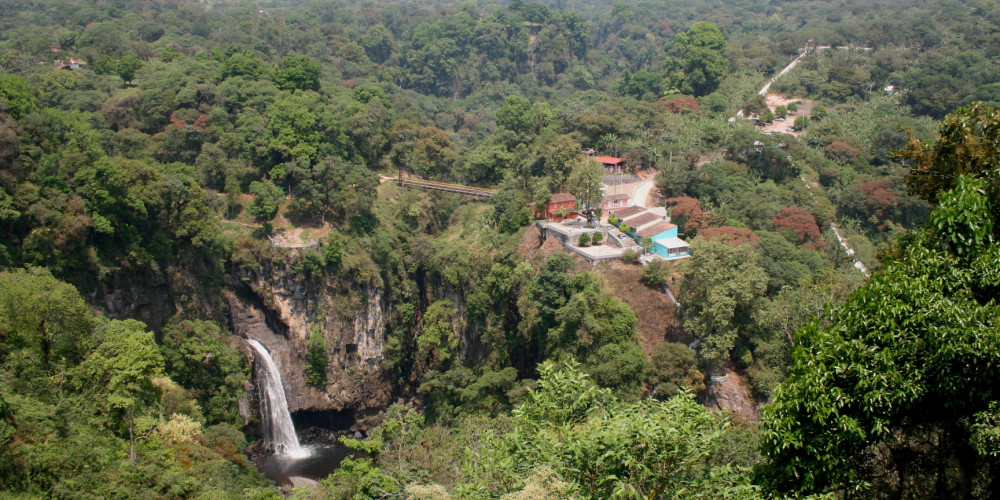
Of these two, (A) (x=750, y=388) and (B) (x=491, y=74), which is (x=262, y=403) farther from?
(B) (x=491, y=74)

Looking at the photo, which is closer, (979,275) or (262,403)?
(979,275)

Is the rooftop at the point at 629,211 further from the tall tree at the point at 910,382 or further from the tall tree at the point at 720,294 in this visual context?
the tall tree at the point at 910,382

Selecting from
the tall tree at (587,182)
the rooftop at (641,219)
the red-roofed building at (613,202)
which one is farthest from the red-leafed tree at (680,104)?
the rooftop at (641,219)

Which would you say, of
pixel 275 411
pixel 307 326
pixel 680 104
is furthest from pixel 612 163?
pixel 275 411

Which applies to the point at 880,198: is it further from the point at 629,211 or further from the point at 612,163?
the point at 612,163

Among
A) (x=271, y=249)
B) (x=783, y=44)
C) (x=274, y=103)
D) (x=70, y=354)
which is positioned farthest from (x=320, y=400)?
(x=783, y=44)

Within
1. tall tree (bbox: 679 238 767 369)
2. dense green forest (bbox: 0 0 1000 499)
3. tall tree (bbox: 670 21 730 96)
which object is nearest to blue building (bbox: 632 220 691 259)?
dense green forest (bbox: 0 0 1000 499)
